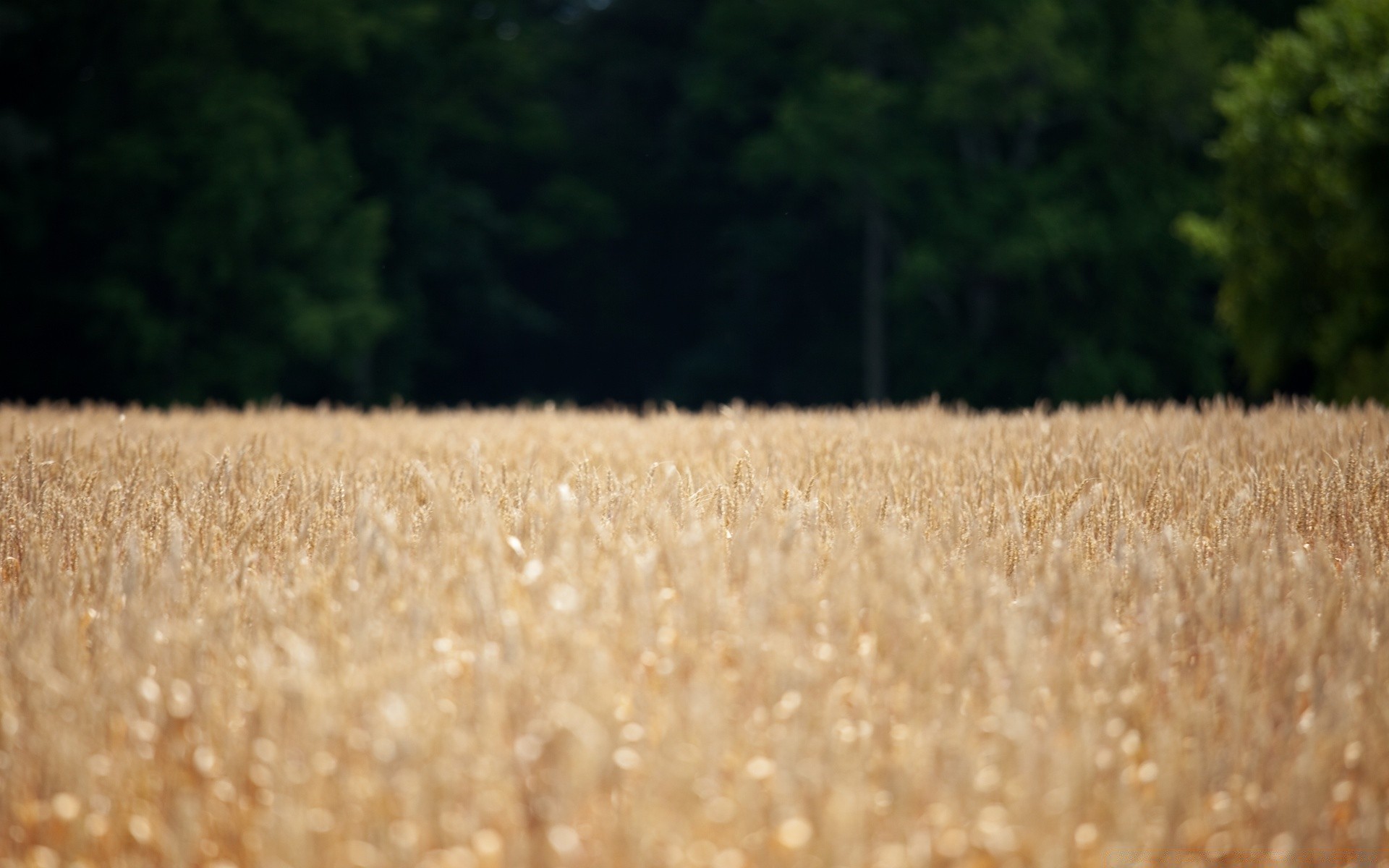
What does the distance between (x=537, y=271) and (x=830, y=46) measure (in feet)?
37.8

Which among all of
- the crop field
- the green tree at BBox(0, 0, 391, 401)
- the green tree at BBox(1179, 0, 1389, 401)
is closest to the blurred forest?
the green tree at BBox(0, 0, 391, 401)

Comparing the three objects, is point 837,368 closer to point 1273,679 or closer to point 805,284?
point 805,284

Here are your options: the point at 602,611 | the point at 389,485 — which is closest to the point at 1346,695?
the point at 602,611

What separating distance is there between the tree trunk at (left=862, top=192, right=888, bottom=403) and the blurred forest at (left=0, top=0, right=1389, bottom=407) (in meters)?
0.09

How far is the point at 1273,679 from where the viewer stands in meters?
2.63

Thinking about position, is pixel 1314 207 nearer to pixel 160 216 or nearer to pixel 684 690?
pixel 684 690

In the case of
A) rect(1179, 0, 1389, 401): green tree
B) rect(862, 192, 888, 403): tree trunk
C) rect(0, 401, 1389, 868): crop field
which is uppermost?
rect(862, 192, 888, 403): tree trunk

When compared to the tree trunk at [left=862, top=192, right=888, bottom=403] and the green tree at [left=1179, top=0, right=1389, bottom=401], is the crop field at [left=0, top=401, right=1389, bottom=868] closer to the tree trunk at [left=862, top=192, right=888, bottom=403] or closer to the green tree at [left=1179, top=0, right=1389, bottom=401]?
the green tree at [left=1179, top=0, right=1389, bottom=401]

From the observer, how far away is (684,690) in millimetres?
2383

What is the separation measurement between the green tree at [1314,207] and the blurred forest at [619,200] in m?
0.61

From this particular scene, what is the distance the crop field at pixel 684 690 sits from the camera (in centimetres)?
198

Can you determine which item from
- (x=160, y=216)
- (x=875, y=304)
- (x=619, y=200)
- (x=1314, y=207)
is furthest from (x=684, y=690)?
(x=619, y=200)

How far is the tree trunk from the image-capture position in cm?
2873

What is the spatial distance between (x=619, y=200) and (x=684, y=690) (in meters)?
33.6
